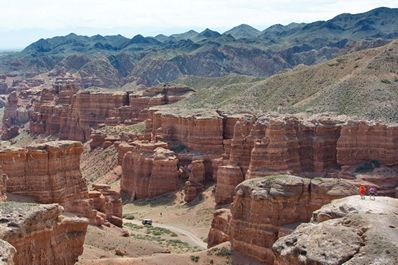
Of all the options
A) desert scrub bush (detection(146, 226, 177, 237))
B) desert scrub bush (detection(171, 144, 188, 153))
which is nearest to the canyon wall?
desert scrub bush (detection(146, 226, 177, 237))

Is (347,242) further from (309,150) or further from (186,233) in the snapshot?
(309,150)

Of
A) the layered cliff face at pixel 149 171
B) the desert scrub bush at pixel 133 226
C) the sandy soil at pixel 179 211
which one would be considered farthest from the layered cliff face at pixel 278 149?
the layered cliff face at pixel 149 171

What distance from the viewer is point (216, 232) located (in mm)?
51719

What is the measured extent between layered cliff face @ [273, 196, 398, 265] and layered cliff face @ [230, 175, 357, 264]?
1371 centimetres

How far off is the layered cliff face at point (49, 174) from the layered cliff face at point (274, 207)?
13515mm

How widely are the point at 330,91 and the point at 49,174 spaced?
48.9 m

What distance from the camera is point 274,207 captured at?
43.4m

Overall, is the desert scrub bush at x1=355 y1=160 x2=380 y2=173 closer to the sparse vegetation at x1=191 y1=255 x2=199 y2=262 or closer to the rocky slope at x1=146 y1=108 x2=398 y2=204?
the rocky slope at x1=146 y1=108 x2=398 y2=204

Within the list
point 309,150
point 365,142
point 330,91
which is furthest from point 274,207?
point 330,91

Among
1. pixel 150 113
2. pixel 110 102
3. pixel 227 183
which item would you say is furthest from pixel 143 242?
pixel 110 102

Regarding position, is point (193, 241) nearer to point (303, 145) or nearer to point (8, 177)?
point (303, 145)

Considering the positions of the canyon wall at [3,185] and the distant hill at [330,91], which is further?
the distant hill at [330,91]

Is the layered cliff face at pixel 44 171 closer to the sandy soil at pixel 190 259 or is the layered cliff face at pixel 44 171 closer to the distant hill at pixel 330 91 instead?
the sandy soil at pixel 190 259

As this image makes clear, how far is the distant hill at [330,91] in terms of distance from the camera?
270 ft
